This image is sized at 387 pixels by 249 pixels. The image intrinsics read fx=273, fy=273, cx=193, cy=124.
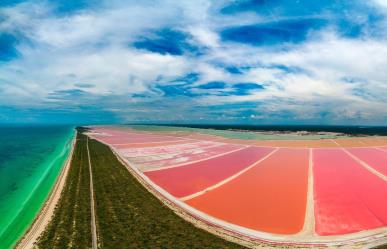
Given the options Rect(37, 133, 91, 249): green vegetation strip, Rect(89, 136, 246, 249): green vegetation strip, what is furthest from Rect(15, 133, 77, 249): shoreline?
Rect(89, 136, 246, 249): green vegetation strip

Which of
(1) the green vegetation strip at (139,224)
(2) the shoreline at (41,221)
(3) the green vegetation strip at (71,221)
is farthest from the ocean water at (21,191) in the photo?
(1) the green vegetation strip at (139,224)

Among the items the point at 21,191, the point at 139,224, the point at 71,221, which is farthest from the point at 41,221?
the point at 21,191

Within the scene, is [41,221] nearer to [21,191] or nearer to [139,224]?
[139,224]

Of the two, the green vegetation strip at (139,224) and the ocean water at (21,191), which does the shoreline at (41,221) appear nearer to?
the ocean water at (21,191)

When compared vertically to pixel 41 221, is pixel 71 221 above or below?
above

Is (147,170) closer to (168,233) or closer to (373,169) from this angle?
(168,233)

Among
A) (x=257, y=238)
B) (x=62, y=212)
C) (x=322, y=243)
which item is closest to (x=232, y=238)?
(x=257, y=238)
